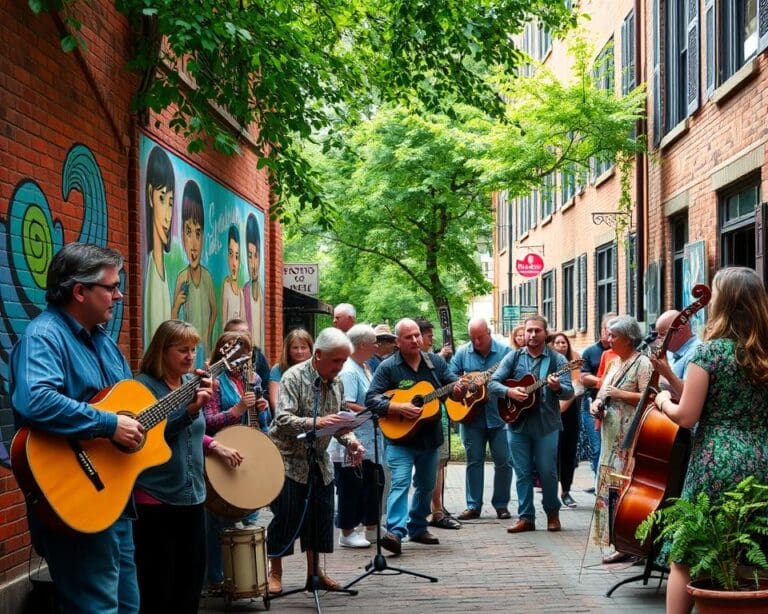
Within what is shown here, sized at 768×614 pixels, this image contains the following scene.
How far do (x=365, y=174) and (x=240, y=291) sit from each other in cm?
1496

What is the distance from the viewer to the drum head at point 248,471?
7.18m

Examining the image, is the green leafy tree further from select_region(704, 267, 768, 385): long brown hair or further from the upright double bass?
select_region(704, 267, 768, 385): long brown hair

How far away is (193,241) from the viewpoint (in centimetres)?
1195

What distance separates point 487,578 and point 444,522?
2765 mm

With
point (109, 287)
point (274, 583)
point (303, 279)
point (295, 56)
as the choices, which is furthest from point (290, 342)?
point (303, 279)

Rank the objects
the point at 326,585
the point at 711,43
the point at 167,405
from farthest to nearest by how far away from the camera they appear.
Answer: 1. the point at 711,43
2. the point at 326,585
3. the point at 167,405

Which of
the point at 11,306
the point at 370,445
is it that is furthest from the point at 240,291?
the point at 11,306

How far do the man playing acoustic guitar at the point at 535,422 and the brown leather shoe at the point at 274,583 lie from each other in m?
3.46

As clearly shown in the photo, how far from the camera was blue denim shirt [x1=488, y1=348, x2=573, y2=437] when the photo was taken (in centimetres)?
1131

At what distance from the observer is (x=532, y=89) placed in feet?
60.3

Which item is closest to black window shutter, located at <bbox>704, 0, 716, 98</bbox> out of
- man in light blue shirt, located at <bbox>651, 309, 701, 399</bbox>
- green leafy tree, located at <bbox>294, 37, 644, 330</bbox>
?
green leafy tree, located at <bbox>294, 37, 644, 330</bbox>

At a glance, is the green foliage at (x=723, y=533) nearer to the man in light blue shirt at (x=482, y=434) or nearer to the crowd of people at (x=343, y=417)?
the crowd of people at (x=343, y=417)

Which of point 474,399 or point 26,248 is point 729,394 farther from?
point 474,399

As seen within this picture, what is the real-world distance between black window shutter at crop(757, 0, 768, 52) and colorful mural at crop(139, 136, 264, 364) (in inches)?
237
